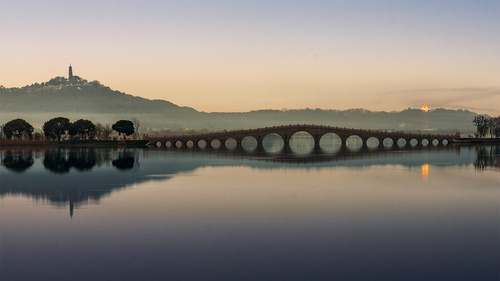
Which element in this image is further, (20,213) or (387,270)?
(20,213)

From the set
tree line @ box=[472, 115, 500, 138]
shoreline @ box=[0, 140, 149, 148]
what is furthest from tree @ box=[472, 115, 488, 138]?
shoreline @ box=[0, 140, 149, 148]

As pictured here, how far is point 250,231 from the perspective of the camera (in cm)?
2159

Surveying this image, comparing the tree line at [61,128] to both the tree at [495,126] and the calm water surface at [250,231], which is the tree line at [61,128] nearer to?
the calm water surface at [250,231]

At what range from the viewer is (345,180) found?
143 ft

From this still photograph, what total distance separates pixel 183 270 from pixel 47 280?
189 inches

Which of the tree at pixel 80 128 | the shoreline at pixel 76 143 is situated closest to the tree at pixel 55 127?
the tree at pixel 80 128

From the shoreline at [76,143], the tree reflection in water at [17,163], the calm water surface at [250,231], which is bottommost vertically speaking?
the calm water surface at [250,231]

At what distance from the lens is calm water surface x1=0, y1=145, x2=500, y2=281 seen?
15953 mm

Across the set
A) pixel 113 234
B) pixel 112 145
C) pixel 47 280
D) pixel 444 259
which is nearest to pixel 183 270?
pixel 47 280

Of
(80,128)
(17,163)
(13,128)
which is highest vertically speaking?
(13,128)

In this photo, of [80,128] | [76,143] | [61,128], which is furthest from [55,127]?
[76,143]

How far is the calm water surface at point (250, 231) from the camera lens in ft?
52.3

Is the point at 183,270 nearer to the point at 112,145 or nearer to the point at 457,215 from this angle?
the point at 457,215

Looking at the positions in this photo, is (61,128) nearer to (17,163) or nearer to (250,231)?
(17,163)
